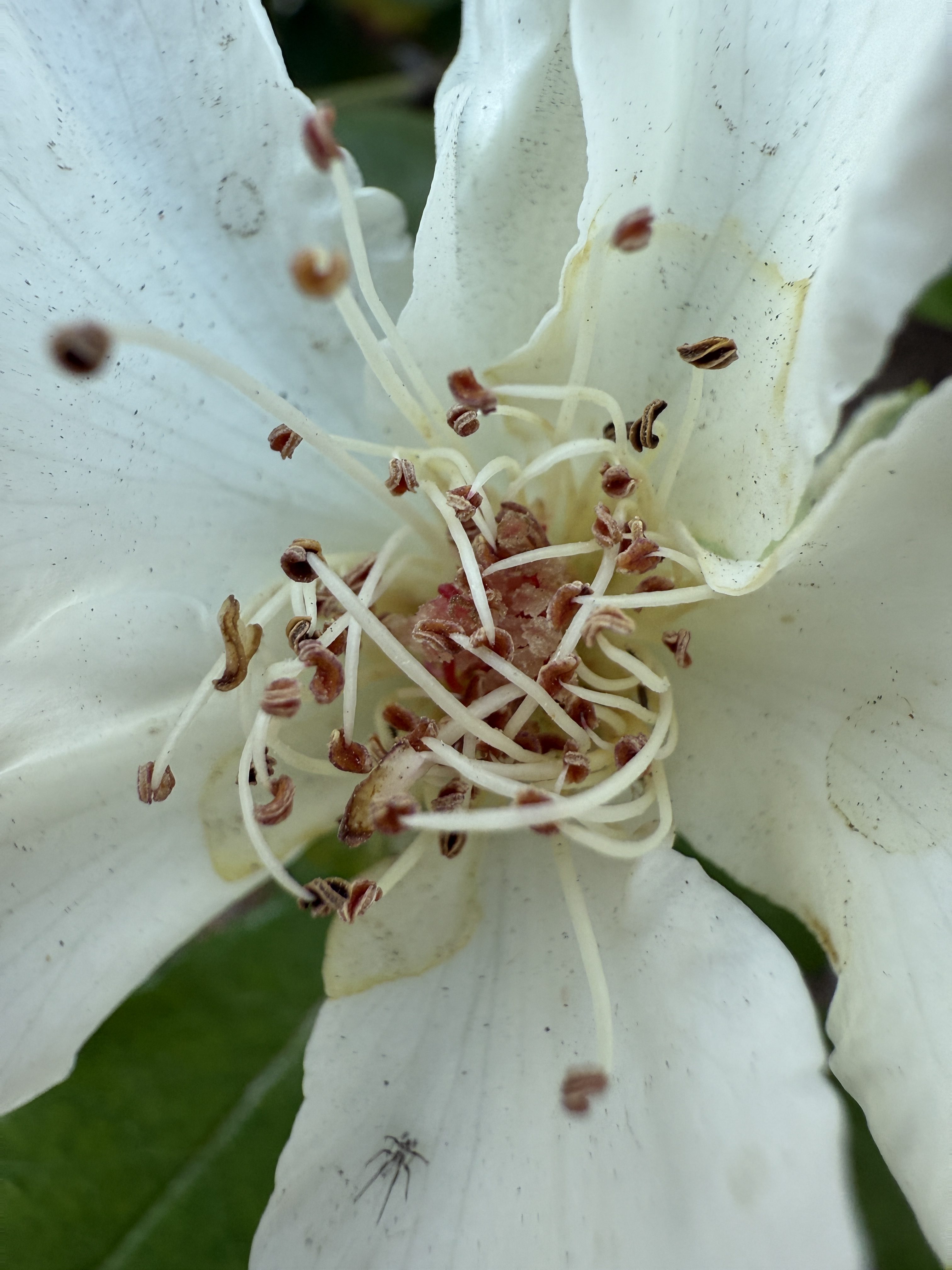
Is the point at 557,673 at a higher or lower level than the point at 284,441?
lower

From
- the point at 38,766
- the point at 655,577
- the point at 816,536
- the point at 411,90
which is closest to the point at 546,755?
the point at 655,577

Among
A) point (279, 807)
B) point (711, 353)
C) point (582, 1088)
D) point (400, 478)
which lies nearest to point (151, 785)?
point (279, 807)

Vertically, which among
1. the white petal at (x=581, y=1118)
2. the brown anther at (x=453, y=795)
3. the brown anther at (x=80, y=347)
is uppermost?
the brown anther at (x=80, y=347)

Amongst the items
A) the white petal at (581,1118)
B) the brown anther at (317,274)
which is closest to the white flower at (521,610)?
the white petal at (581,1118)

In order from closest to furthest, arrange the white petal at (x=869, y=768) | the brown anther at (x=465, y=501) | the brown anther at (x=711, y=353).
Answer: the white petal at (x=869, y=768) < the brown anther at (x=711, y=353) < the brown anther at (x=465, y=501)

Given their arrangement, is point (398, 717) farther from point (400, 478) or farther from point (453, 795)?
point (400, 478)

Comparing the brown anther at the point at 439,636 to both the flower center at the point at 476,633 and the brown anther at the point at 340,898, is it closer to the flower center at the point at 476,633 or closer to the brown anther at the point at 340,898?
the flower center at the point at 476,633

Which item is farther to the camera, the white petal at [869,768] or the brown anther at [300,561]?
the brown anther at [300,561]
